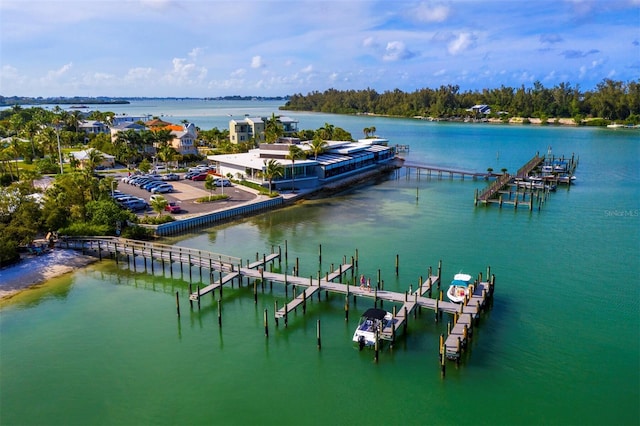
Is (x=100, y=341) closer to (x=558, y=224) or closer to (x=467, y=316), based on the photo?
(x=467, y=316)

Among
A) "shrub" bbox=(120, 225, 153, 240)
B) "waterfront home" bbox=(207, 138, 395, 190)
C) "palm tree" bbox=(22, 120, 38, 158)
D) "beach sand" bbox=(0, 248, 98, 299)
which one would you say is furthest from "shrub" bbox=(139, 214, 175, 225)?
"palm tree" bbox=(22, 120, 38, 158)

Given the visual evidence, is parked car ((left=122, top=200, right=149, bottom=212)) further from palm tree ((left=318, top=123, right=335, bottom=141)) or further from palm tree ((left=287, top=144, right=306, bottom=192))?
palm tree ((left=318, top=123, right=335, bottom=141))

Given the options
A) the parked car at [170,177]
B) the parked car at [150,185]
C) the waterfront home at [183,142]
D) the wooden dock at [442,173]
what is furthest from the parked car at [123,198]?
the wooden dock at [442,173]

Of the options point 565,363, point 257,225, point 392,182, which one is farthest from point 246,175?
point 565,363

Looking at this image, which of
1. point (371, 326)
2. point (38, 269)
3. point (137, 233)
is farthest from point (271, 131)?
point (371, 326)

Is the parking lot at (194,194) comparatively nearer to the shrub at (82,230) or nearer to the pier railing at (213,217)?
the pier railing at (213,217)

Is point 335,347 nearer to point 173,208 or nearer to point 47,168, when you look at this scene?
point 173,208
